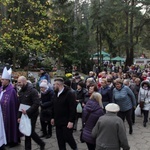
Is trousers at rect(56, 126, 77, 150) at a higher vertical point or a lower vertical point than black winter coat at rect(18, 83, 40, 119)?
lower

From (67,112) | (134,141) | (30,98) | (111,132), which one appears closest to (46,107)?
(30,98)

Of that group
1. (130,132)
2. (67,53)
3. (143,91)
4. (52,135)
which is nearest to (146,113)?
(143,91)

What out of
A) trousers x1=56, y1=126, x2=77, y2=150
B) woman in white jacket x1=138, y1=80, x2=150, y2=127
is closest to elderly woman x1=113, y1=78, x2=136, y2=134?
woman in white jacket x1=138, y1=80, x2=150, y2=127

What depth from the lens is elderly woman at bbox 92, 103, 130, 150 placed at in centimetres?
396

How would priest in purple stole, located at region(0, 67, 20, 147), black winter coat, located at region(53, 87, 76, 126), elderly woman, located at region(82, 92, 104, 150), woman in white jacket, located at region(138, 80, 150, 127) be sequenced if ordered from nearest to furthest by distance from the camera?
1. elderly woman, located at region(82, 92, 104, 150)
2. black winter coat, located at region(53, 87, 76, 126)
3. priest in purple stole, located at region(0, 67, 20, 147)
4. woman in white jacket, located at region(138, 80, 150, 127)

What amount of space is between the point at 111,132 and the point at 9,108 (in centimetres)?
283

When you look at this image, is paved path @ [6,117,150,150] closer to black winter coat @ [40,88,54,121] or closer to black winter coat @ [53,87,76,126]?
black winter coat @ [40,88,54,121]

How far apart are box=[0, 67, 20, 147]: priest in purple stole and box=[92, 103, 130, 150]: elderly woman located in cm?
253

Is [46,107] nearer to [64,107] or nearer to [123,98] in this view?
[64,107]

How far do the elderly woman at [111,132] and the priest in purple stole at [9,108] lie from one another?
2532mm

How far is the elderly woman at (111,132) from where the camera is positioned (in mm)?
3965

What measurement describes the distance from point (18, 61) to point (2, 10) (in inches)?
208

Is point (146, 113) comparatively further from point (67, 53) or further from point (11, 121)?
point (67, 53)

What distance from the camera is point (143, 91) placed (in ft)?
27.5
